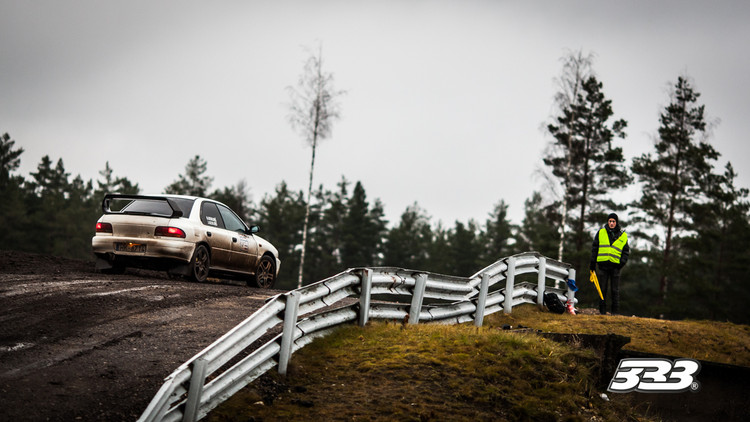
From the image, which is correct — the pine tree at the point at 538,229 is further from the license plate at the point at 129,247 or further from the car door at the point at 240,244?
the license plate at the point at 129,247

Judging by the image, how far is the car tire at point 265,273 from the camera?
12.8m

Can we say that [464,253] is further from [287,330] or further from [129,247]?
[287,330]

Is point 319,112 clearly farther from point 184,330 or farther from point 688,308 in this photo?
point 184,330

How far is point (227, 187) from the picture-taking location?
70.8m

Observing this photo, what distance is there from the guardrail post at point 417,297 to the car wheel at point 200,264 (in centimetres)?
469

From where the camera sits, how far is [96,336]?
6359 millimetres

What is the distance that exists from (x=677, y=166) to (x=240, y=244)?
1146 inches

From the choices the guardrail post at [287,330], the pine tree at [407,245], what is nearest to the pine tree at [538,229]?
the pine tree at [407,245]

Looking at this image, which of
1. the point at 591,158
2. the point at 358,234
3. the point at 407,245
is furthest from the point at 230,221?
the point at 407,245

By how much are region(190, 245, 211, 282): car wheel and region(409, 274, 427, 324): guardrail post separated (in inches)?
185

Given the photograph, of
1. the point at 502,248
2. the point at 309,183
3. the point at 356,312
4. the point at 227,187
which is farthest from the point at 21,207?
the point at 356,312

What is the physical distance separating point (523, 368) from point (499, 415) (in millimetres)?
1145

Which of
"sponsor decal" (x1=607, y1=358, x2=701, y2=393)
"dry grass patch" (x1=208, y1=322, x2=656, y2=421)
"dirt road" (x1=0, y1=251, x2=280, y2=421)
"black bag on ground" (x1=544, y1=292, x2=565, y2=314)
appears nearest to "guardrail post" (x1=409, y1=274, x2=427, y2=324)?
"dry grass patch" (x1=208, y1=322, x2=656, y2=421)

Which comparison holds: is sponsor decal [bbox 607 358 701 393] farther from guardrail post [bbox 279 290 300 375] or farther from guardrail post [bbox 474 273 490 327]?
guardrail post [bbox 279 290 300 375]
